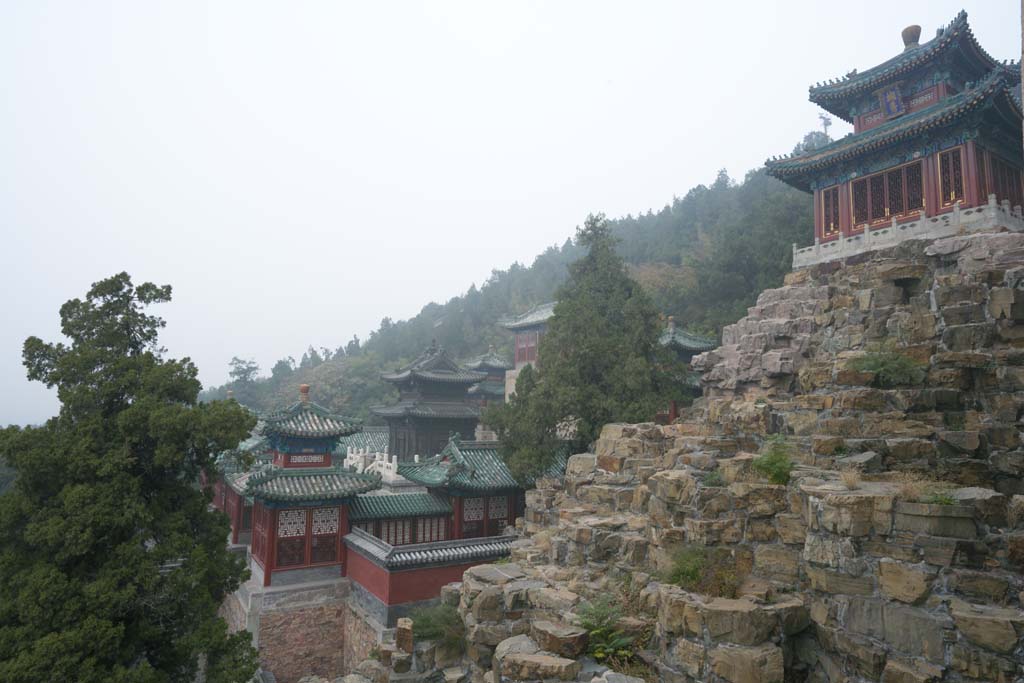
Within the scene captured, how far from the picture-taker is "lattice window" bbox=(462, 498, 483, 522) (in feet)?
57.9

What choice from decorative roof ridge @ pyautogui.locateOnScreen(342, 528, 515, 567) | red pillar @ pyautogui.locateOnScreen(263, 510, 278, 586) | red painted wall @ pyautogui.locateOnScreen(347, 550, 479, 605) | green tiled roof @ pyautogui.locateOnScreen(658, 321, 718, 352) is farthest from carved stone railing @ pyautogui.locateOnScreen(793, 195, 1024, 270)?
red pillar @ pyautogui.locateOnScreen(263, 510, 278, 586)

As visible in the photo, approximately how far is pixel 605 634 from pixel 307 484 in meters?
11.6

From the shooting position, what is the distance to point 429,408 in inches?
1158

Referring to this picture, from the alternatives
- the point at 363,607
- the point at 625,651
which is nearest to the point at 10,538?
the point at 363,607

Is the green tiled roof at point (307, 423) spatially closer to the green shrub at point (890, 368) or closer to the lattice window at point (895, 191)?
the green shrub at point (890, 368)

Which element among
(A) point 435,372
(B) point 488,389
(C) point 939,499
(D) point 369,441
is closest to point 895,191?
(C) point 939,499

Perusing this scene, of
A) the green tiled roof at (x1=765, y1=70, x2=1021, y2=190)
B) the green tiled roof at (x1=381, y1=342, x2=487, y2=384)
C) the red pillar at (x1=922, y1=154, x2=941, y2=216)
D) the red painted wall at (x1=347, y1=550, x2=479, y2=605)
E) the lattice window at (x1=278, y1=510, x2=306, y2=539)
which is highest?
the green tiled roof at (x1=765, y1=70, x2=1021, y2=190)

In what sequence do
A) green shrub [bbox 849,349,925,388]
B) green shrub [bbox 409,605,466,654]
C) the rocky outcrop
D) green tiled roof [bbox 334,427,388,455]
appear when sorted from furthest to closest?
1. green tiled roof [bbox 334,427,388,455]
2. green shrub [bbox 409,605,466,654]
3. green shrub [bbox 849,349,925,388]
4. the rocky outcrop

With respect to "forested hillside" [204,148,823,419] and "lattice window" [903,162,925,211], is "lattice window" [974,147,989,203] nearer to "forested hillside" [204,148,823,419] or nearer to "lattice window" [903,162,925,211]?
"lattice window" [903,162,925,211]

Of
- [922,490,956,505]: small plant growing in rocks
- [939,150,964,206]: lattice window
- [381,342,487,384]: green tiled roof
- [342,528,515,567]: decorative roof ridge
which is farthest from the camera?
[381,342,487,384]: green tiled roof

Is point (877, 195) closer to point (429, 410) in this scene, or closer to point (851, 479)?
point (851, 479)

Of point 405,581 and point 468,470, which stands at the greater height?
point 468,470

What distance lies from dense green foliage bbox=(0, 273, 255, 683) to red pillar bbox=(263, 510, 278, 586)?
476 cm

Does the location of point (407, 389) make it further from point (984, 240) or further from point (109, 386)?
point (984, 240)
